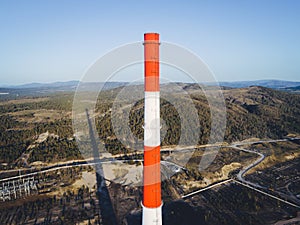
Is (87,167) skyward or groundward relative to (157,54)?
groundward

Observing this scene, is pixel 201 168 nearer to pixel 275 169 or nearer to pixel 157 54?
pixel 275 169

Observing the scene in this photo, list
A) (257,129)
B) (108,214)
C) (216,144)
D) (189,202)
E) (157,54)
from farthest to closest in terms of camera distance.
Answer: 1. (257,129)
2. (216,144)
3. (189,202)
4. (108,214)
5. (157,54)

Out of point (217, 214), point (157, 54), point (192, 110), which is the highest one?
point (157, 54)

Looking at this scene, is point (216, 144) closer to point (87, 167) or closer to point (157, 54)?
point (87, 167)

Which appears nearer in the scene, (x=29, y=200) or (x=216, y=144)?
(x=29, y=200)

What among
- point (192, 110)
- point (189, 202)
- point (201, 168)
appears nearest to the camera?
point (189, 202)

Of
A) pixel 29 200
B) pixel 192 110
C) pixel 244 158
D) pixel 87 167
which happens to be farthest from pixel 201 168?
pixel 192 110
